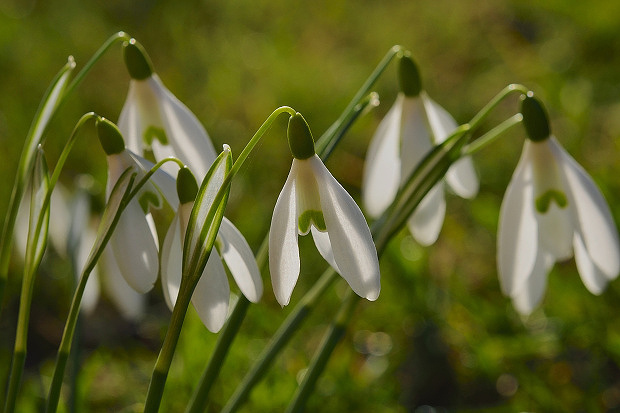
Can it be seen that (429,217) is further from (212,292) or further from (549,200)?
(212,292)

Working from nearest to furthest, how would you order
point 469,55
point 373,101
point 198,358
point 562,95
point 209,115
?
point 373,101 < point 198,358 < point 562,95 < point 209,115 < point 469,55

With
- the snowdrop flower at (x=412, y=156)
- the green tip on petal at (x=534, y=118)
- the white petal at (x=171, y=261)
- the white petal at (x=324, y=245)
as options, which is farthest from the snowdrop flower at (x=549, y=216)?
the white petal at (x=171, y=261)

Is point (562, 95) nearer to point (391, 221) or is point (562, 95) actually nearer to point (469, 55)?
point (469, 55)

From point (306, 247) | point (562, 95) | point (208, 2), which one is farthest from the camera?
point (208, 2)

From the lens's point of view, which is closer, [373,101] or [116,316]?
[373,101]

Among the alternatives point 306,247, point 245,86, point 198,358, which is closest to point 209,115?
point 245,86

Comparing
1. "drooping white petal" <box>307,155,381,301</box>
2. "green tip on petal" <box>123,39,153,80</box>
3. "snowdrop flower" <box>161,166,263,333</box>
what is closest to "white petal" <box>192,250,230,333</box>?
"snowdrop flower" <box>161,166,263,333</box>

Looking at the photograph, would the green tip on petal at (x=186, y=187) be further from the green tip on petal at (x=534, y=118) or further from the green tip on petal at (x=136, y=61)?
the green tip on petal at (x=534, y=118)

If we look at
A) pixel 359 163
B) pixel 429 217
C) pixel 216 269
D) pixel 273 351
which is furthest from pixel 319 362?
pixel 359 163
